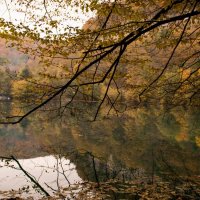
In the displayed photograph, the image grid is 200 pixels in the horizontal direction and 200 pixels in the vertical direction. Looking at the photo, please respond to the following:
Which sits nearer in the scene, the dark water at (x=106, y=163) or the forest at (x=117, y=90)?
the forest at (x=117, y=90)

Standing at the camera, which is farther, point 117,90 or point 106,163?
point 106,163

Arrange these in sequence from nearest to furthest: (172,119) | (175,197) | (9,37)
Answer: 1. (9,37)
2. (175,197)
3. (172,119)

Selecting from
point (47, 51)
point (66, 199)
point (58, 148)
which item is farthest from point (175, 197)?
point (58, 148)

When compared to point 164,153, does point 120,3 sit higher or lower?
higher

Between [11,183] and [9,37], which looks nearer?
[9,37]

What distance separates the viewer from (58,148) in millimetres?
17797

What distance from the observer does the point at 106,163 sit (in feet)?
46.3

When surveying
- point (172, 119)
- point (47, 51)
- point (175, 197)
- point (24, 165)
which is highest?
point (172, 119)

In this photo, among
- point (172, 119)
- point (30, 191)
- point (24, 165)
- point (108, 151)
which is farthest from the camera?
point (172, 119)

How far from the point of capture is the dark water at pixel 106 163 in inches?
390

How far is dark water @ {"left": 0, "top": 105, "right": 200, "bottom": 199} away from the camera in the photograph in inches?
390

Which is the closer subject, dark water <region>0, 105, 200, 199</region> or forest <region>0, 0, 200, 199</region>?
forest <region>0, 0, 200, 199</region>

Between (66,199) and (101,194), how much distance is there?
1019 mm

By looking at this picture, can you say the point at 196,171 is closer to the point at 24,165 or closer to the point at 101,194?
the point at 101,194
